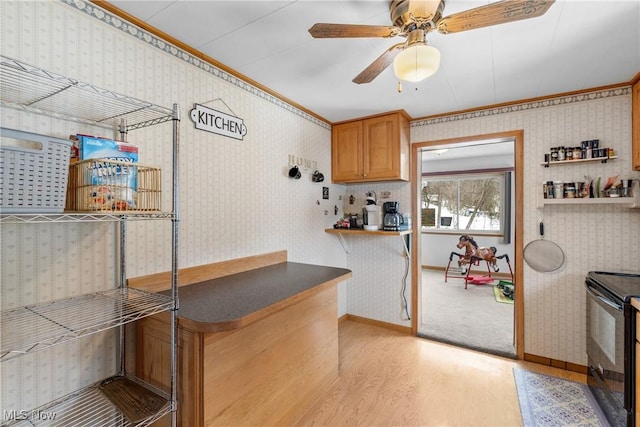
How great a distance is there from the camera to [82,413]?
4.24 feet

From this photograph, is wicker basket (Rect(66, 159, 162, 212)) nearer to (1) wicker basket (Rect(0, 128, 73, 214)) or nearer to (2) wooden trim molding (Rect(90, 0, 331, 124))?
(1) wicker basket (Rect(0, 128, 73, 214))

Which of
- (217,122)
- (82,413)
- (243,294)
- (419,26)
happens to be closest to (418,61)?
(419,26)

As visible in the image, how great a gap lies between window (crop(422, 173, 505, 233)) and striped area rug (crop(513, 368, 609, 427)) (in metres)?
4.05

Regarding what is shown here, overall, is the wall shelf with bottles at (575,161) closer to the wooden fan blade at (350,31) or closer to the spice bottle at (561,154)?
the spice bottle at (561,154)

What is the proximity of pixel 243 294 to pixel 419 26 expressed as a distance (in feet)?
5.23

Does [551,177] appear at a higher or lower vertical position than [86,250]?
higher

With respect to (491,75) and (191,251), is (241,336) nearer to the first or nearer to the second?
(191,251)

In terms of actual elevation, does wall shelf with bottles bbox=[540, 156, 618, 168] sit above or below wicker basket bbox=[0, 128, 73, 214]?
above

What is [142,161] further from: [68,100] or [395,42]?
[395,42]

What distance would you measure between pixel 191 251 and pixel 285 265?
0.84 metres

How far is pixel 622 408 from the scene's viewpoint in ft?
5.30

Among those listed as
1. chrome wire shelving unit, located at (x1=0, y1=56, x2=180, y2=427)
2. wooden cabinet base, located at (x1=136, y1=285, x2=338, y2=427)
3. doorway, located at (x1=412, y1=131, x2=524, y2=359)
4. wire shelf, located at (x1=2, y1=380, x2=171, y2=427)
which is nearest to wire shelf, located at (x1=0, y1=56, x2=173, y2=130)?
chrome wire shelving unit, located at (x1=0, y1=56, x2=180, y2=427)

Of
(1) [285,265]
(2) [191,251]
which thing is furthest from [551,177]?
(2) [191,251]

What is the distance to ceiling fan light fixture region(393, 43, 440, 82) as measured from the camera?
126cm
